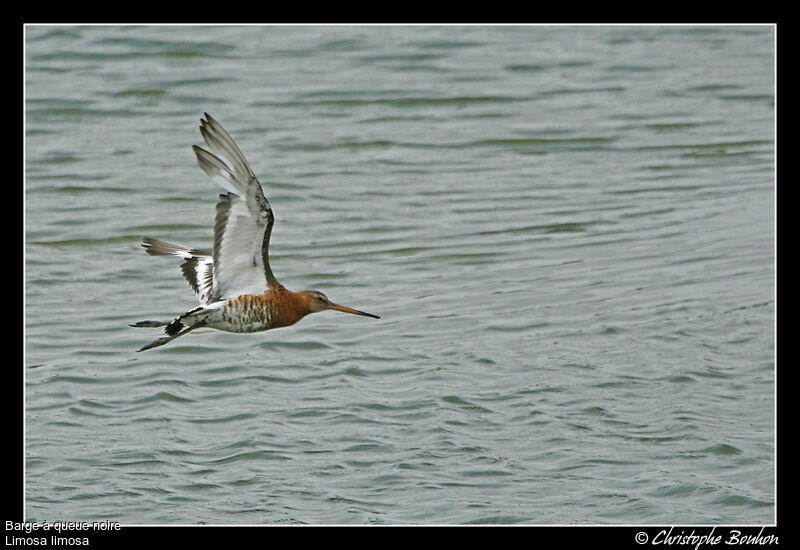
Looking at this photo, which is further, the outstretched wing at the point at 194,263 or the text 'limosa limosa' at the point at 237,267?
the outstretched wing at the point at 194,263

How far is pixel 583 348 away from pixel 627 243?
2.01 metres

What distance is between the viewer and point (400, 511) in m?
5.93

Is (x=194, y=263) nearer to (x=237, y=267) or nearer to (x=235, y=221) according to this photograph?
(x=237, y=267)

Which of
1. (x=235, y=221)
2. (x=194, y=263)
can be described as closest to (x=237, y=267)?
(x=235, y=221)

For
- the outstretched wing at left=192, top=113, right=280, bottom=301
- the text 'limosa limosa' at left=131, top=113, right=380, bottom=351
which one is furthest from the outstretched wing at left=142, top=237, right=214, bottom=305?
the outstretched wing at left=192, top=113, right=280, bottom=301

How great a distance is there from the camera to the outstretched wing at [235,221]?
561cm

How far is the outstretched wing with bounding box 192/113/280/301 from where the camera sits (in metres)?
5.61

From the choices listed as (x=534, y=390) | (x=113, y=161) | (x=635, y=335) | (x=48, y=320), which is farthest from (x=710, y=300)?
(x=113, y=161)

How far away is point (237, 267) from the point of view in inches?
241

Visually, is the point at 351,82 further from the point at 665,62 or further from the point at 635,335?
the point at 635,335

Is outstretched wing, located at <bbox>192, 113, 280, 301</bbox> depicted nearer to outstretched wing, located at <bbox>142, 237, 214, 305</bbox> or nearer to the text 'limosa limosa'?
the text 'limosa limosa'

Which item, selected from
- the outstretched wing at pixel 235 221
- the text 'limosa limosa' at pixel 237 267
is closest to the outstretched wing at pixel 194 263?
the text 'limosa limosa' at pixel 237 267

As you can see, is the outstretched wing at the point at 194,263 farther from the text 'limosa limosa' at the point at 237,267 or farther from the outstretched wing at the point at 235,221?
the outstretched wing at the point at 235,221

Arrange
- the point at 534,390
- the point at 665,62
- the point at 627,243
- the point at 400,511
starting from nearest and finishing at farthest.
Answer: the point at 400,511, the point at 534,390, the point at 627,243, the point at 665,62
